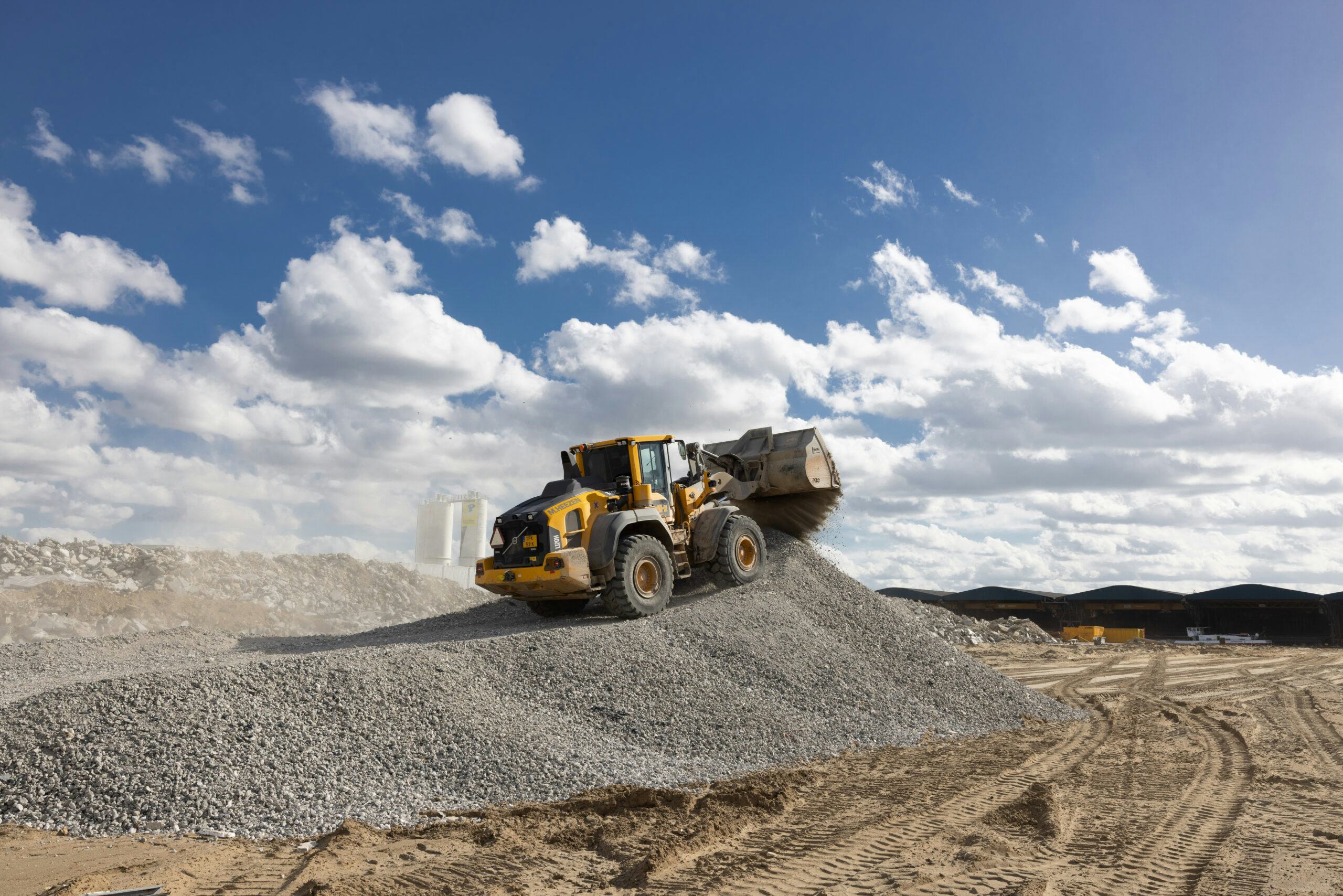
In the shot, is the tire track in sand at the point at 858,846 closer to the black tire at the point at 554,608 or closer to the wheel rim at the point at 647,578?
the wheel rim at the point at 647,578

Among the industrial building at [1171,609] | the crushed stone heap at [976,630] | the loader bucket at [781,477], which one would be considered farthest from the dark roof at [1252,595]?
the loader bucket at [781,477]

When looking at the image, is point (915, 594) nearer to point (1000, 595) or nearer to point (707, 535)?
point (1000, 595)

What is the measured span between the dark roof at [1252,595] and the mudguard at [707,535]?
26715mm

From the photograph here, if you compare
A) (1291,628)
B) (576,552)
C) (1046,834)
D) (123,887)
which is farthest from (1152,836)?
(1291,628)

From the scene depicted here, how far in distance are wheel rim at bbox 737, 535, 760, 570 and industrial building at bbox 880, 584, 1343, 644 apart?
862 inches

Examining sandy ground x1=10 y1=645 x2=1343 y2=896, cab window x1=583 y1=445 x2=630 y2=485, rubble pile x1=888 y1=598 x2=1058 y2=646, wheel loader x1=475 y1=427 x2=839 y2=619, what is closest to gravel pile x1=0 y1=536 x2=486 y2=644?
wheel loader x1=475 y1=427 x2=839 y2=619

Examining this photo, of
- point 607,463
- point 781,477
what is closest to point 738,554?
point 781,477

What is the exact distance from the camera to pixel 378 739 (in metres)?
6.59

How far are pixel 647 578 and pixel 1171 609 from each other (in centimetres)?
2845

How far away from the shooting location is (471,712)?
285 inches

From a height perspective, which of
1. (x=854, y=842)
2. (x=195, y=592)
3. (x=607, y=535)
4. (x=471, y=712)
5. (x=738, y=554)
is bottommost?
(x=854, y=842)

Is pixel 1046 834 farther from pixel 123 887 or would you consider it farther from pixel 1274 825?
pixel 123 887

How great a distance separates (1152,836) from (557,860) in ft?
12.6

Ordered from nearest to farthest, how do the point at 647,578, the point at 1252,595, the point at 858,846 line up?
the point at 858,846 < the point at 647,578 < the point at 1252,595
